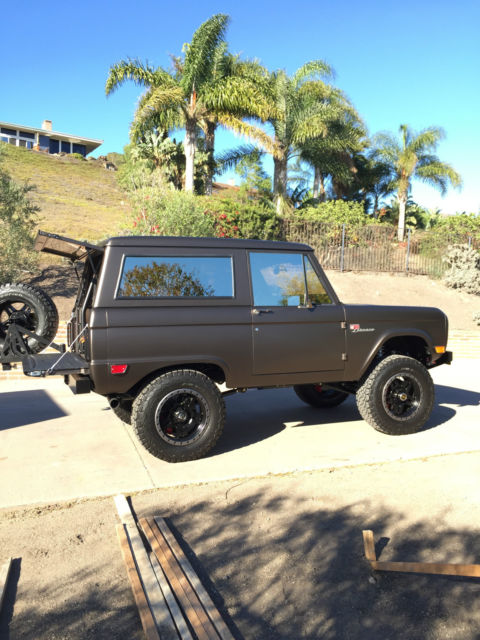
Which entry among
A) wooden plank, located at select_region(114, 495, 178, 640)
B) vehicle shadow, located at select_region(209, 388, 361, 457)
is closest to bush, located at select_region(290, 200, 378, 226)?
vehicle shadow, located at select_region(209, 388, 361, 457)

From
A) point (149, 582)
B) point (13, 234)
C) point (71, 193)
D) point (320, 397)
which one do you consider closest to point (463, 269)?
point (320, 397)

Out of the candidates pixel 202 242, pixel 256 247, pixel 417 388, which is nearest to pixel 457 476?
pixel 417 388

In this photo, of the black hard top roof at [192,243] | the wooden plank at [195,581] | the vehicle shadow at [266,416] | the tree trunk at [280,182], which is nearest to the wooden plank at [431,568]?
the wooden plank at [195,581]

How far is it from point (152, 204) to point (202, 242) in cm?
1110

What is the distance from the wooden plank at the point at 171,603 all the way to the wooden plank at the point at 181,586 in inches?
1.2

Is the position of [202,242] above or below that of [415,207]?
below

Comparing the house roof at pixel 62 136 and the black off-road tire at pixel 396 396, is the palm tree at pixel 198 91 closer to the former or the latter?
the black off-road tire at pixel 396 396

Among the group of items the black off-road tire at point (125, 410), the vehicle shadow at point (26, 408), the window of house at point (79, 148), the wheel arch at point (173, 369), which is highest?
→ the window of house at point (79, 148)

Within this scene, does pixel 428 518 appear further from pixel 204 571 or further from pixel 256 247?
pixel 256 247

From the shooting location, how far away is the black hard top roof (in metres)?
4.85

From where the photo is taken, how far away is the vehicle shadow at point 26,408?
6324 mm

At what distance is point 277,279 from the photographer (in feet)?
17.9

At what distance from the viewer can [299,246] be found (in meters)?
5.61

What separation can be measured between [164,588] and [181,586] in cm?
9
